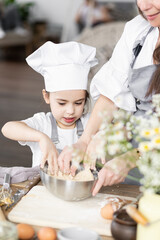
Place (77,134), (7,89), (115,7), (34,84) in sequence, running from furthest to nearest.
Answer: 1. (115,7)
2. (34,84)
3. (7,89)
4. (77,134)

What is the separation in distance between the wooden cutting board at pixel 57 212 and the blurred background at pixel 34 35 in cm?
199

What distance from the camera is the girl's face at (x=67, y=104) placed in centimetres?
169

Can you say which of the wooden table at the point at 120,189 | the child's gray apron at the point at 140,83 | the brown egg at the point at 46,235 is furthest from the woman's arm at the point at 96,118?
the brown egg at the point at 46,235

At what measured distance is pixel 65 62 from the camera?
5.44ft

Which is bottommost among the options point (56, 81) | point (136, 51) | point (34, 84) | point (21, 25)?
point (34, 84)

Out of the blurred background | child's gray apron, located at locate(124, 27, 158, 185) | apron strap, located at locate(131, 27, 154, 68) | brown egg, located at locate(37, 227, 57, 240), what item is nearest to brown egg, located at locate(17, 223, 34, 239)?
brown egg, located at locate(37, 227, 57, 240)

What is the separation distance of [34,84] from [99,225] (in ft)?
16.9

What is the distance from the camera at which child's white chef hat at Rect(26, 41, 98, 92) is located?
1.63 m

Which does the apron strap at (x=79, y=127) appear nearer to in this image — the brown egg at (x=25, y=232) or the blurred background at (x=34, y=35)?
the brown egg at (x=25, y=232)

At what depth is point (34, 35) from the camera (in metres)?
8.85

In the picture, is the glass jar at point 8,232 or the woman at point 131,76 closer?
the glass jar at point 8,232

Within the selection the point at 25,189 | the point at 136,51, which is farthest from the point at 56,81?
the point at 25,189

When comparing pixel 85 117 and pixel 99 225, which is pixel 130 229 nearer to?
pixel 99 225

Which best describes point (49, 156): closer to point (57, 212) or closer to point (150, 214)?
point (57, 212)
